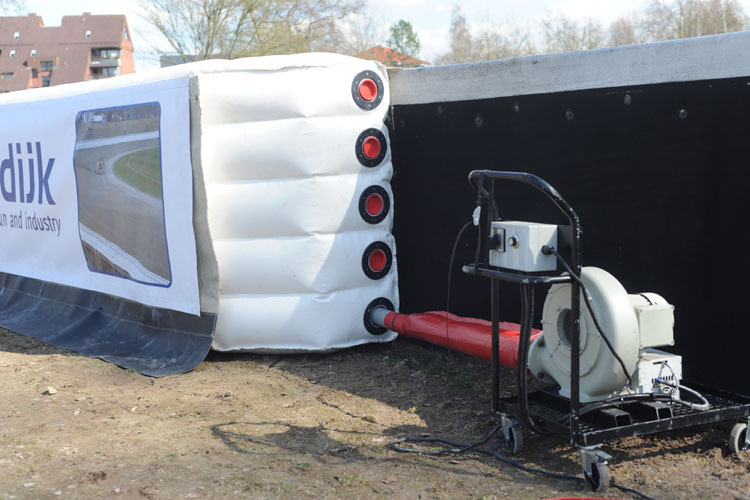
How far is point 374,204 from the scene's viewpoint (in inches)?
239

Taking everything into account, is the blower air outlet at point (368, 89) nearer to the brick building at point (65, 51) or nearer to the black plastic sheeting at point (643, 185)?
the black plastic sheeting at point (643, 185)

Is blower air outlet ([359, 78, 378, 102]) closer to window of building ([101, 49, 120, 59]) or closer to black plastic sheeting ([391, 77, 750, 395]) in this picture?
black plastic sheeting ([391, 77, 750, 395])

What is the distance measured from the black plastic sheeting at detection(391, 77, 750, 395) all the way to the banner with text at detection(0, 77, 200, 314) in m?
1.98

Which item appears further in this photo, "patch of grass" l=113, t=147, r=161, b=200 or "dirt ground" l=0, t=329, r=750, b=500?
"patch of grass" l=113, t=147, r=161, b=200

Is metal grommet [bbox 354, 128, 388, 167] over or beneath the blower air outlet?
beneath

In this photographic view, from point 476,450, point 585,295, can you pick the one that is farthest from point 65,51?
point 585,295

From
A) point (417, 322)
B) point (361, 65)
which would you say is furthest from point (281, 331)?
point (361, 65)

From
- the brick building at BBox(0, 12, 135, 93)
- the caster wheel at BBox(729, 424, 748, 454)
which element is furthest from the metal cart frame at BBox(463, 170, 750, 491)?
the brick building at BBox(0, 12, 135, 93)

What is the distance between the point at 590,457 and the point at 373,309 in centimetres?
271

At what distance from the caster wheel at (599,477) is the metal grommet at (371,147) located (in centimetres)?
305

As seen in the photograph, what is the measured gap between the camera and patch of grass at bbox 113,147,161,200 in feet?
20.3

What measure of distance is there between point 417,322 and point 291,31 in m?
28.4

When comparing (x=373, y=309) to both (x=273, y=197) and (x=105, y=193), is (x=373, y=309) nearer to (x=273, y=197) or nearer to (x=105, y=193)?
(x=273, y=197)

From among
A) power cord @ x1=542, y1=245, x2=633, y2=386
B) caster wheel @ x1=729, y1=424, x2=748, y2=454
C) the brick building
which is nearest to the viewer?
power cord @ x1=542, y1=245, x2=633, y2=386
